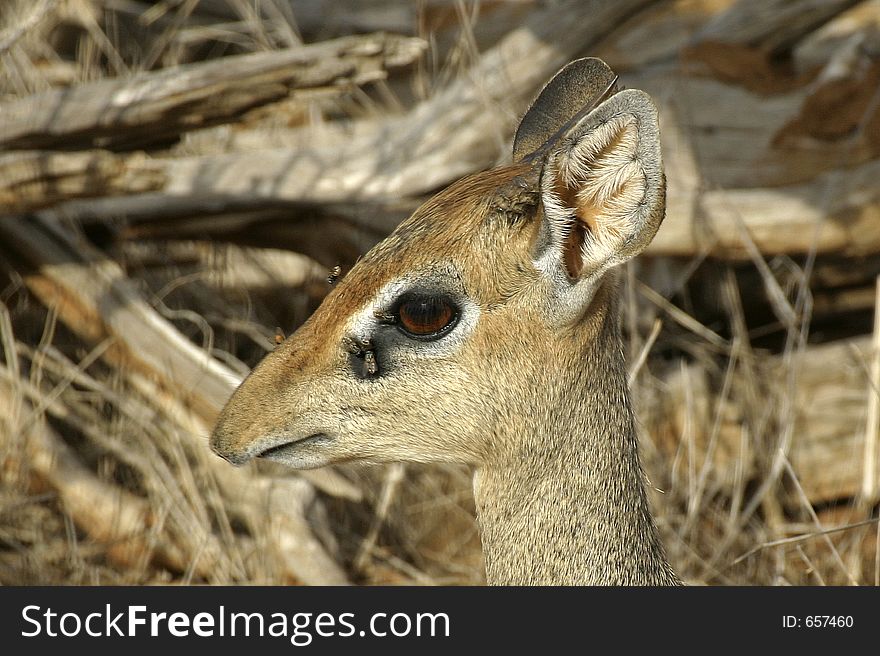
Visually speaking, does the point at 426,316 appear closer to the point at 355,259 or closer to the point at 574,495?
the point at 574,495

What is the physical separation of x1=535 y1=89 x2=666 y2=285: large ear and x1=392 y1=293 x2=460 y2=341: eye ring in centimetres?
24

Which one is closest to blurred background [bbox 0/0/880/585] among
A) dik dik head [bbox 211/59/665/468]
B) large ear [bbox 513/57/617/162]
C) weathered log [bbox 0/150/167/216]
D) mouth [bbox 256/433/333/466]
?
weathered log [bbox 0/150/167/216]

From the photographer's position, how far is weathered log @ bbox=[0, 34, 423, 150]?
3637 millimetres

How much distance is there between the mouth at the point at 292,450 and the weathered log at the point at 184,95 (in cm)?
155

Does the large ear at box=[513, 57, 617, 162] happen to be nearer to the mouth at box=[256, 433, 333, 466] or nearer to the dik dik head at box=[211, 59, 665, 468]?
the dik dik head at box=[211, 59, 665, 468]

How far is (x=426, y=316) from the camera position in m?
2.45

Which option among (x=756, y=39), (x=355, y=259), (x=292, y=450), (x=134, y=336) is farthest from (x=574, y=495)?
(x=756, y=39)

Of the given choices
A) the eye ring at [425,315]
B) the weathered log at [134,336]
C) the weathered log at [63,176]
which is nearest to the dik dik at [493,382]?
the eye ring at [425,315]

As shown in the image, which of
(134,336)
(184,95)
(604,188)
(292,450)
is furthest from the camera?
(134,336)

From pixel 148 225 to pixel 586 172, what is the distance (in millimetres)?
2747

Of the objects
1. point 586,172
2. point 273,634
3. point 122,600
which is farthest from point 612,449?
point 122,600

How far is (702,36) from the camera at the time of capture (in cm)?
474

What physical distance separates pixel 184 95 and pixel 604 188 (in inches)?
77.7

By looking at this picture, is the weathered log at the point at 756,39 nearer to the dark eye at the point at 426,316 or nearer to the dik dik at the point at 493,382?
the dik dik at the point at 493,382
